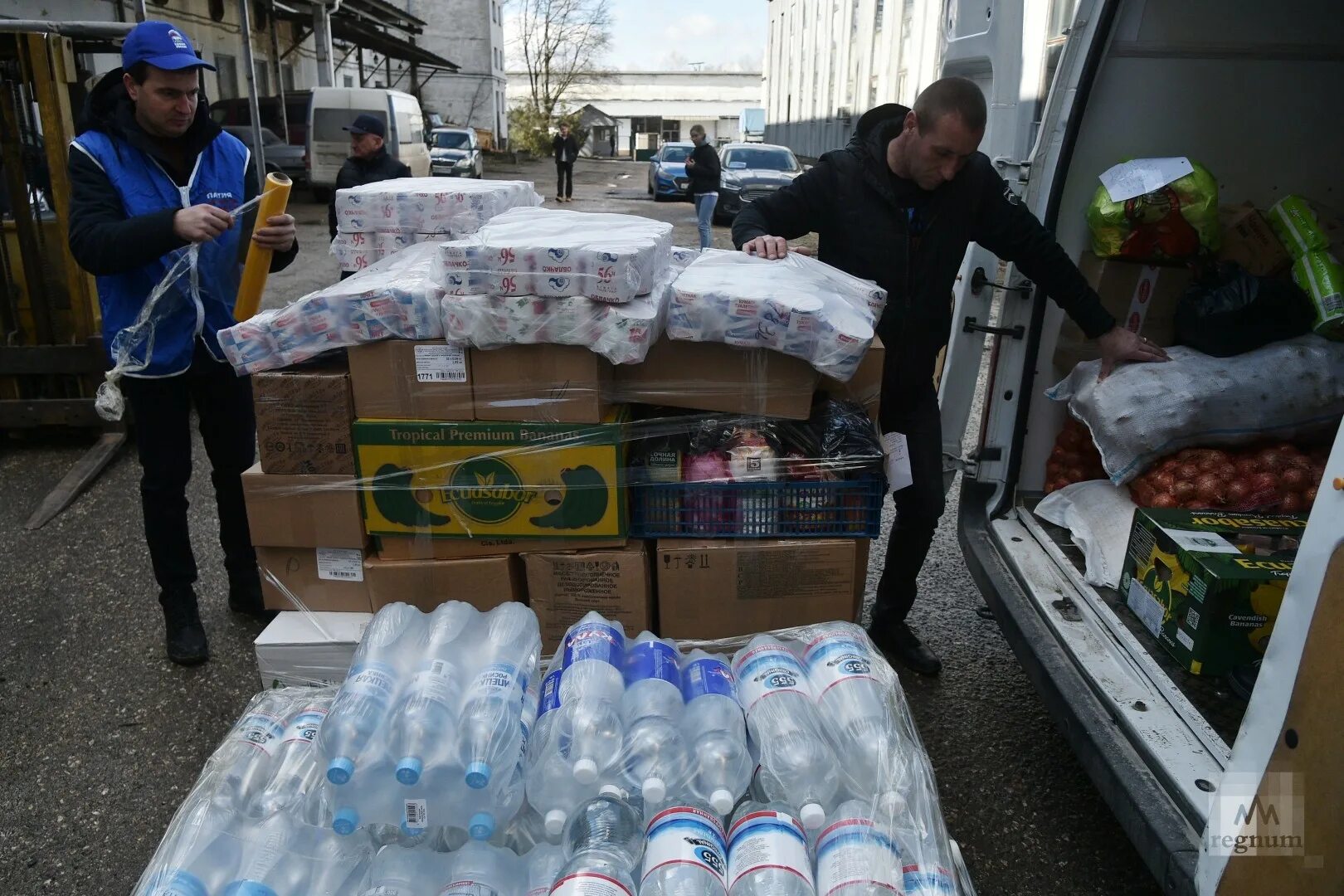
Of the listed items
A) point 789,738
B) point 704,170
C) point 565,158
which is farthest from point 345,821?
point 565,158

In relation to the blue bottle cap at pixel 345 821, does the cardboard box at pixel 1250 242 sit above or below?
above

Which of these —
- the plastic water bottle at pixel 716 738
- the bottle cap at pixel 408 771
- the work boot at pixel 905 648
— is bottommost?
the work boot at pixel 905 648

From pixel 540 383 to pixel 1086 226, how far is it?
2.15m

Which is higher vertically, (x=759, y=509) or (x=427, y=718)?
(x=759, y=509)

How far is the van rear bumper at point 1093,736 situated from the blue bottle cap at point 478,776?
1417 mm

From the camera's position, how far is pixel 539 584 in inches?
109

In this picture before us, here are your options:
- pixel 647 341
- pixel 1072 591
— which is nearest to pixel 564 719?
pixel 647 341

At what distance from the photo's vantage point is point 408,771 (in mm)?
1852

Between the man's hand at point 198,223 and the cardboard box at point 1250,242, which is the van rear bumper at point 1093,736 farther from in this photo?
→ the man's hand at point 198,223

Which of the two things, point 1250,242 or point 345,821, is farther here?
point 1250,242

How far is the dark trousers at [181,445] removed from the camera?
3.28m

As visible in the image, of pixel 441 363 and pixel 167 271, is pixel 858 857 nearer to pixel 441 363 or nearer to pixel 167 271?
pixel 441 363

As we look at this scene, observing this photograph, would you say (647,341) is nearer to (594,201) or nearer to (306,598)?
(306,598)

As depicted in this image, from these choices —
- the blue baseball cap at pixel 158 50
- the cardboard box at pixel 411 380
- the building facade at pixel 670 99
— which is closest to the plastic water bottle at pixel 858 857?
the cardboard box at pixel 411 380
